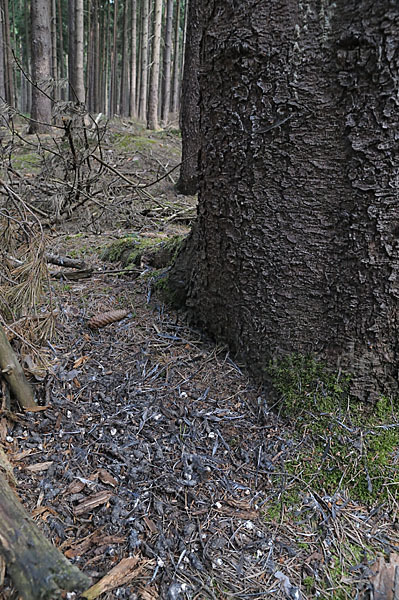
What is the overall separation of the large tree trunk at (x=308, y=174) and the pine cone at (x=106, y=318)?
714 mm

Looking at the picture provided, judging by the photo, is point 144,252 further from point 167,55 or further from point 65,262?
point 167,55

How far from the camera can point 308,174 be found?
5.47ft

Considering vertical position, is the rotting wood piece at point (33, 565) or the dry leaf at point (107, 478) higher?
the rotting wood piece at point (33, 565)

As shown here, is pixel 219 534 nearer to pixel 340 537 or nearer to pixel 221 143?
pixel 340 537

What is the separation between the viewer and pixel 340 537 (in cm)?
147

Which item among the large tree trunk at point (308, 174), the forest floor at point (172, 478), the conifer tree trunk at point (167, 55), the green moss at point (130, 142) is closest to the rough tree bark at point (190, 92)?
the green moss at point (130, 142)

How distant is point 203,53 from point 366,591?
7.14 feet

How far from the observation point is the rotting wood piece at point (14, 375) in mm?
1670

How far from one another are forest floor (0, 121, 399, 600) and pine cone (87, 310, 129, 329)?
0.08 ft

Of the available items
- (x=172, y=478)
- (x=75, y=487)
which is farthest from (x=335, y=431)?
(x=75, y=487)

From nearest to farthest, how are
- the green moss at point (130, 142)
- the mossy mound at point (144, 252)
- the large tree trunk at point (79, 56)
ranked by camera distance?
the mossy mound at point (144, 252)
the green moss at point (130, 142)
the large tree trunk at point (79, 56)

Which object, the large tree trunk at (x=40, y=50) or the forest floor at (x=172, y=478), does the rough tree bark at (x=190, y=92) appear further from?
the large tree trunk at (x=40, y=50)

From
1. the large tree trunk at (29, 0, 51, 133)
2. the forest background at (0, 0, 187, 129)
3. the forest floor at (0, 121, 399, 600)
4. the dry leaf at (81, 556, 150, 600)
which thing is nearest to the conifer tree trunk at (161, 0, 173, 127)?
the forest background at (0, 0, 187, 129)

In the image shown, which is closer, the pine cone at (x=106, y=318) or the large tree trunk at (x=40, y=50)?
the pine cone at (x=106, y=318)
